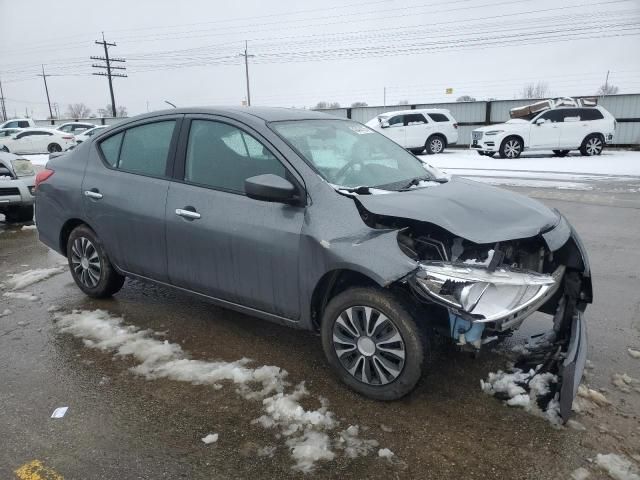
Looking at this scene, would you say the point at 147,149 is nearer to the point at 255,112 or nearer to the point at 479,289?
the point at 255,112

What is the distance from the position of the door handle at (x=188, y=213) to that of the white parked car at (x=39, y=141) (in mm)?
24023

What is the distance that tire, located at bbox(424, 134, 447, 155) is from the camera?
21.1m

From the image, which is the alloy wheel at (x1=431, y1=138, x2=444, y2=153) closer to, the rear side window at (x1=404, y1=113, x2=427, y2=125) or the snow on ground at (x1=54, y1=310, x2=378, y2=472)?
the rear side window at (x1=404, y1=113, x2=427, y2=125)

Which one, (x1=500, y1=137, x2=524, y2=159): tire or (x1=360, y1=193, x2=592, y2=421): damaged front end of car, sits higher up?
(x1=360, y1=193, x2=592, y2=421): damaged front end of car

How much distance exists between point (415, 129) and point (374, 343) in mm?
18700

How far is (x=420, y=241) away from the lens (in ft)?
9.82

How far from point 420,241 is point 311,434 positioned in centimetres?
122

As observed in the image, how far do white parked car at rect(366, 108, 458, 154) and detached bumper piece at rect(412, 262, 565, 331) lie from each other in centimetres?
1809

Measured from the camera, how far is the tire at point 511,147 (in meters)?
17.9

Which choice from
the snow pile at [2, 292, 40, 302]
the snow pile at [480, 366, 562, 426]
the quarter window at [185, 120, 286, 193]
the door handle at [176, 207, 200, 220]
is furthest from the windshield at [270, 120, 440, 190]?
the snow pile at [2, 292, 40, 302]

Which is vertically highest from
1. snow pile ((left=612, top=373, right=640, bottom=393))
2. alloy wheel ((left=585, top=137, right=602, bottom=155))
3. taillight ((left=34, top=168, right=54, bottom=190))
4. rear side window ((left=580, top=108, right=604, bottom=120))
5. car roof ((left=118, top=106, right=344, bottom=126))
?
car roof ((left=118, top=106, right=344, bottom=126))

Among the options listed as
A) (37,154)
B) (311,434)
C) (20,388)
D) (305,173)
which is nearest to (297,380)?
(311,434)

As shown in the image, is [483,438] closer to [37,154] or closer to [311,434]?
[311,434]

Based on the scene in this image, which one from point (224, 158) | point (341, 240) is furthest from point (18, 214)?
point (341, 240)
